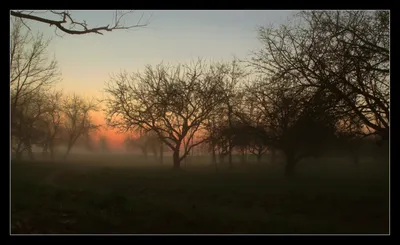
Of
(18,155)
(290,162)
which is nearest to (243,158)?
(290,162)

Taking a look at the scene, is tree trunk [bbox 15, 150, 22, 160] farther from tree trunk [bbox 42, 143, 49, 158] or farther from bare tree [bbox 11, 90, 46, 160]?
tree trunk [bbox 42, 143, 49, 158]

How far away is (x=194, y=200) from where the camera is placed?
15938 mm

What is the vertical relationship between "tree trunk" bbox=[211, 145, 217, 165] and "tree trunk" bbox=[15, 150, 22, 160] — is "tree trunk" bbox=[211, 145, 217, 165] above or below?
below

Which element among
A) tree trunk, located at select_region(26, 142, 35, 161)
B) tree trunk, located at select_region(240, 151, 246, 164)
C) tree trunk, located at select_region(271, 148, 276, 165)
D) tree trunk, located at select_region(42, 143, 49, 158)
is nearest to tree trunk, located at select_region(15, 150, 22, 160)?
tree trunk, located at select_region(26, 142, 35, 161)

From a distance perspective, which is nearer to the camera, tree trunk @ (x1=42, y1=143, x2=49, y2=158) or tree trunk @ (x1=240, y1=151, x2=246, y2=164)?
tree trunk @ (x1=42, y1=143, x2=49, y2=158)

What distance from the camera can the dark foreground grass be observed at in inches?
402

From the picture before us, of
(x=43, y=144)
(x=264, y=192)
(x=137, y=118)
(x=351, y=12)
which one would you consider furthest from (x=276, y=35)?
(x=137, y=118)

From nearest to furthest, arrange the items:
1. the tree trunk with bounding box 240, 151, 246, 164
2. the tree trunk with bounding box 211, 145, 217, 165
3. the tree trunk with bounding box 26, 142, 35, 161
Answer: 1. the tree trunk with bounding box 26, 142, 35, 161
2. the tree trunk with bounding box 240, 151, 246, 164
3. the tree trunk with bounding box 211, 145, 217, 165

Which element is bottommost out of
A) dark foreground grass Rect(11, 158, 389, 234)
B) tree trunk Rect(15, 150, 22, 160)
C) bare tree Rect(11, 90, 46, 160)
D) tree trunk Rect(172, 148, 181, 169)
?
dark foreground grass Rect(11, 158, 389, 234)

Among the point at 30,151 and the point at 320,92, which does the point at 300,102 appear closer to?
the point at 320,92

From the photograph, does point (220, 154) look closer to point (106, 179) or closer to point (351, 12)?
point (106, 179)

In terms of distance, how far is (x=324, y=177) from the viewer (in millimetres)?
19812
